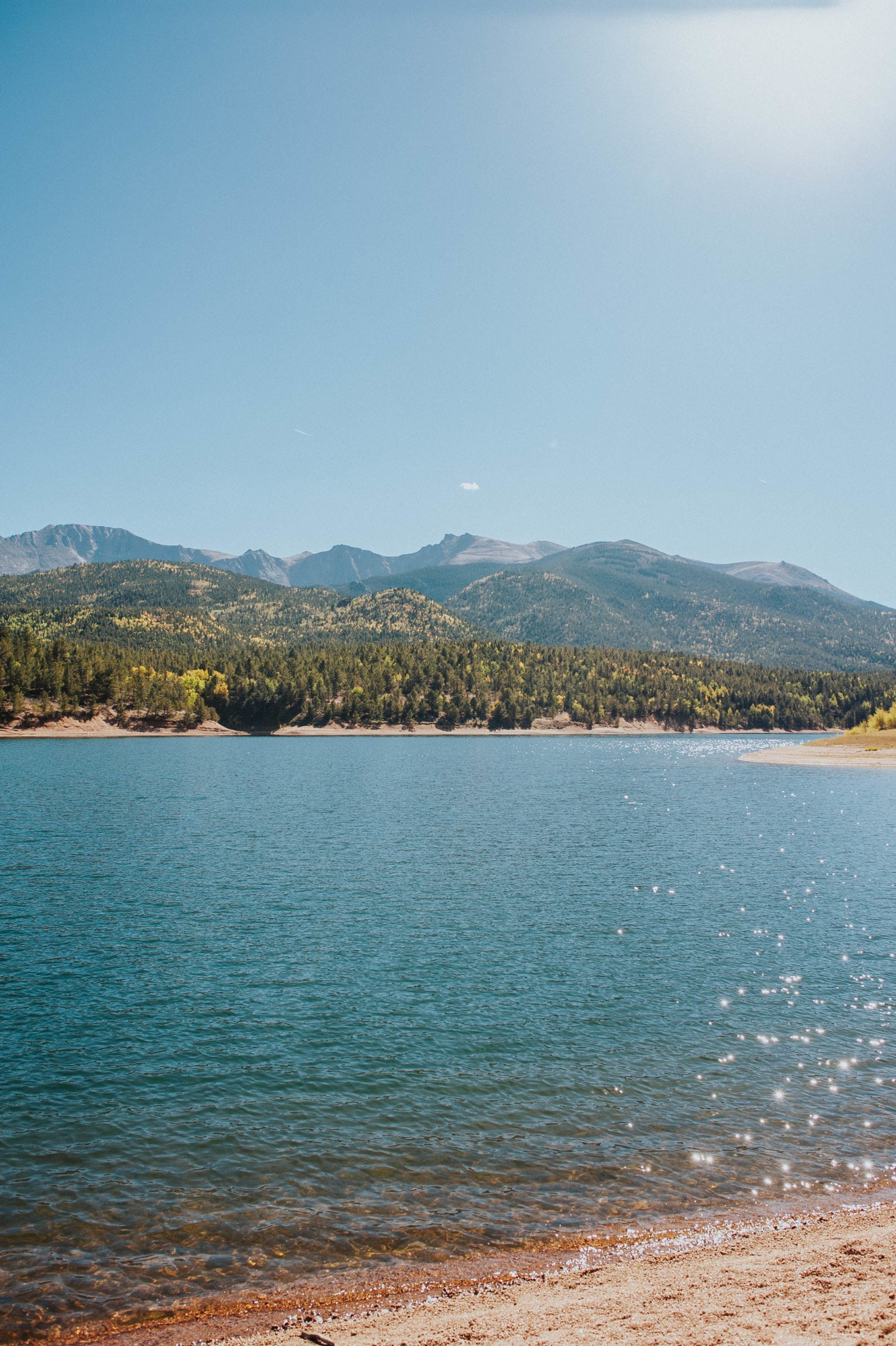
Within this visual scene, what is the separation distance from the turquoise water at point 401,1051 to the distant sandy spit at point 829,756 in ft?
345

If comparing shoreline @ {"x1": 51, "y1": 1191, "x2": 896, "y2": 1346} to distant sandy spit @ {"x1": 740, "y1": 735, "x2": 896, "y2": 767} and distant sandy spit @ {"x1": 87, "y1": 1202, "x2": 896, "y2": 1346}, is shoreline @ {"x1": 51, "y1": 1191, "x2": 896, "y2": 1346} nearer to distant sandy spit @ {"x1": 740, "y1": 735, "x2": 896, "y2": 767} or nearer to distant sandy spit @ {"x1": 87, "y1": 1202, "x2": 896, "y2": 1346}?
distant sandy spit @ {"x1": 87, "y1": 1202, "x2": 896, "y2": 1346}

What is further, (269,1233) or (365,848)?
(365,848)

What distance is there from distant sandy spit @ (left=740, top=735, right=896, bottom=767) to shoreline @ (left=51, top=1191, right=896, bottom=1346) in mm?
145258

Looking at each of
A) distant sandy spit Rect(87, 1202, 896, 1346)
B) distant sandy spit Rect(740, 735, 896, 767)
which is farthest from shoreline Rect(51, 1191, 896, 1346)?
distant sandy spit Rect(740, 735, 896, 767)

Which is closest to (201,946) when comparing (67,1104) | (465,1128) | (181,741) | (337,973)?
(337,973)

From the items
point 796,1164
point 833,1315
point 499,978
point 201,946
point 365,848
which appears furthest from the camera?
point 365,848

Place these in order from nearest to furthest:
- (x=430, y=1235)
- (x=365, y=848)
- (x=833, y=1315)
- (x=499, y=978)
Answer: (x=833, y=1315)
(x=430, y=1235)
(x=499, y=978)
(x=365, y=848)

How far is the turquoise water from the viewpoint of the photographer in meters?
15.3

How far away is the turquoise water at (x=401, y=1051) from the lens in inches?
603

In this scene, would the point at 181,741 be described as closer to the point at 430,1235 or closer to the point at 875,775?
the point at 875,775

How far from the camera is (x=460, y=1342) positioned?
10914 mm

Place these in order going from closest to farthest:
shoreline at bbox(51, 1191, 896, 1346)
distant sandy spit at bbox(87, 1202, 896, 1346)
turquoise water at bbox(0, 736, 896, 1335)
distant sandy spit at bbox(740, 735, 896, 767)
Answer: distant sandy spit at bbox(87, 1202, 896, 1346) < shoreline at bbox(51, 1191, 896, 1346) < turquoise water at bbox(0, 736, 896, 1335) < distant sandy spit at bbox(740, 735, 896, 767)

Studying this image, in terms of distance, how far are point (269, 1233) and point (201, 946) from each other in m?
19.2

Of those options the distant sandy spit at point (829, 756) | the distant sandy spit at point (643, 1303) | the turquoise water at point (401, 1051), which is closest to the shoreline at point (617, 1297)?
the distant sandy spit at point (643, 1303)
